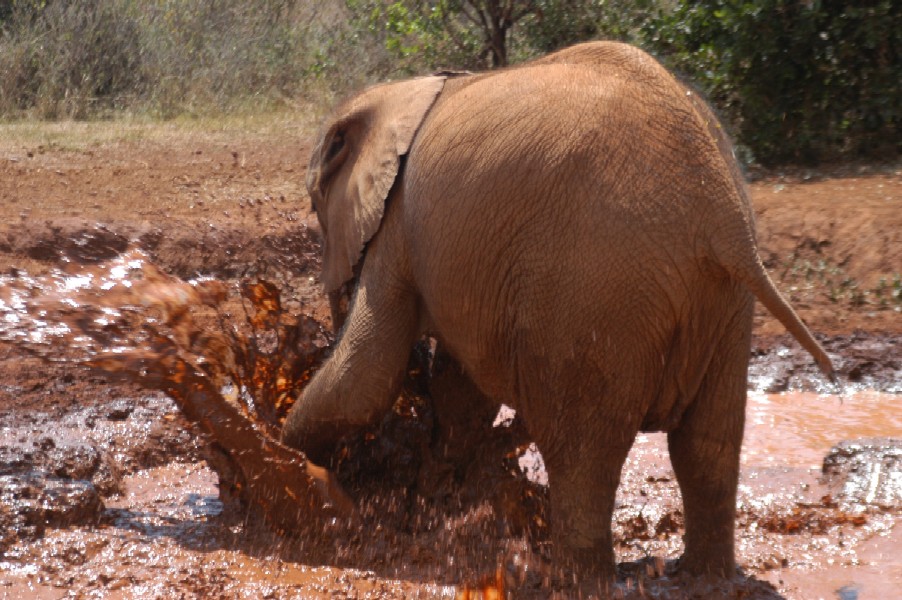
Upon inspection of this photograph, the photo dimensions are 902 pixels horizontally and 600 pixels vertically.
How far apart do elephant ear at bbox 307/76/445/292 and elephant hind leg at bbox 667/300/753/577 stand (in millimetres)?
1328

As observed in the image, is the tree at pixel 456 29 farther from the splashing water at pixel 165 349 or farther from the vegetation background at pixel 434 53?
the splashing water at pixel 165 349

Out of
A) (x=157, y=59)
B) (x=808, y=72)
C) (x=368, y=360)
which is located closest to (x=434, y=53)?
(x=157, y=59)

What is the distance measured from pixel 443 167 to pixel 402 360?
81cm

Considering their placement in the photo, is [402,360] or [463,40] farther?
[463,40]

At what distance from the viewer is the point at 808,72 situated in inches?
408

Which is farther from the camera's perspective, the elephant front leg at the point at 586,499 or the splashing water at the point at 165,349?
the splashing water at the point at 165,349

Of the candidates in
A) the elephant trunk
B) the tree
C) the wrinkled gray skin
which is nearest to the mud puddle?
the elephant trunk

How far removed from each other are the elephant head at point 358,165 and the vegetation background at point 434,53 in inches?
234

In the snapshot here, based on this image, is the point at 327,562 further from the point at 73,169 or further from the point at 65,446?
the point at 73,169

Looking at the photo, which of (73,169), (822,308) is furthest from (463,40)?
(822,308)

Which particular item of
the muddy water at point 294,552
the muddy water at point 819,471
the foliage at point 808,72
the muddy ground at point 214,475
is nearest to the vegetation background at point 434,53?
the foliage at point 808,72

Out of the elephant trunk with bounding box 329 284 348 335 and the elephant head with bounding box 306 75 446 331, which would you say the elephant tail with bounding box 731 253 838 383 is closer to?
the elephant head with bounding box 306 75 446 331

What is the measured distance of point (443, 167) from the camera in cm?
414

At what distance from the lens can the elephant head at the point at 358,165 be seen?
14.9ft
